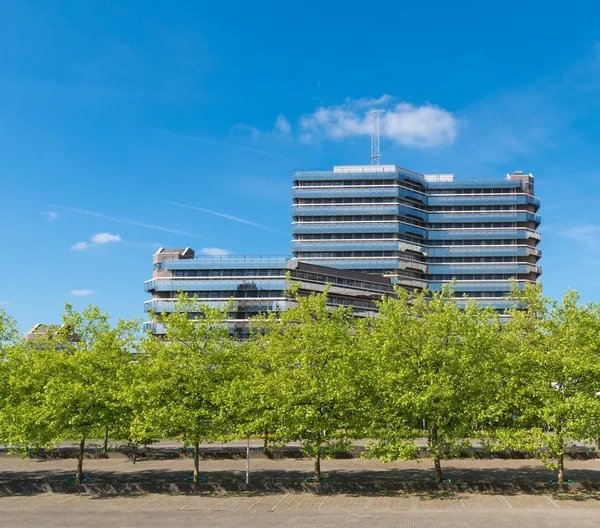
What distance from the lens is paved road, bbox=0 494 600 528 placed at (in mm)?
30281

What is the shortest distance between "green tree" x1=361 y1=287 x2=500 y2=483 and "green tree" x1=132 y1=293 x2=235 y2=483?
9.46 m

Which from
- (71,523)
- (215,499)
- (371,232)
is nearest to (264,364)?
(215,499)

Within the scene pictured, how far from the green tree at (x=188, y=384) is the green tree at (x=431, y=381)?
9465mm

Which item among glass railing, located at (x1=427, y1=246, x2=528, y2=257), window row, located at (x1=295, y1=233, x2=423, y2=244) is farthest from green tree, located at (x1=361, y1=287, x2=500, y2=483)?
glass railing, located at (x1=427, y1=246, x2=528, y2=257)

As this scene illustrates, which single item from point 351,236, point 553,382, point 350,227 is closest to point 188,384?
point 553,382

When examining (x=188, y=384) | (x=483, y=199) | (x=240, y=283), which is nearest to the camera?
(x=188, y=384)

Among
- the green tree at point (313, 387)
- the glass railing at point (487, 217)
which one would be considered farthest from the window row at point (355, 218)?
the green tree at point (313, 387)

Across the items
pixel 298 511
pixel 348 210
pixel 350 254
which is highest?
pixel 348 210

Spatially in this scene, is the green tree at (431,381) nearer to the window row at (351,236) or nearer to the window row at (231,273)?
the window row at (231,273)

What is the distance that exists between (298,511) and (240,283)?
333ft

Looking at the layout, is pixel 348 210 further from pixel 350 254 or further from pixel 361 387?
pixel 361 387

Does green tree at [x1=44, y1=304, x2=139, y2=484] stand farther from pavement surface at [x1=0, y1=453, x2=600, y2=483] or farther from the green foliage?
pavement surface at [x1=0, y1=453, x2=600, y2=483]

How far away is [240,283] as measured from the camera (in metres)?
133

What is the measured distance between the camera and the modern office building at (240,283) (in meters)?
131
